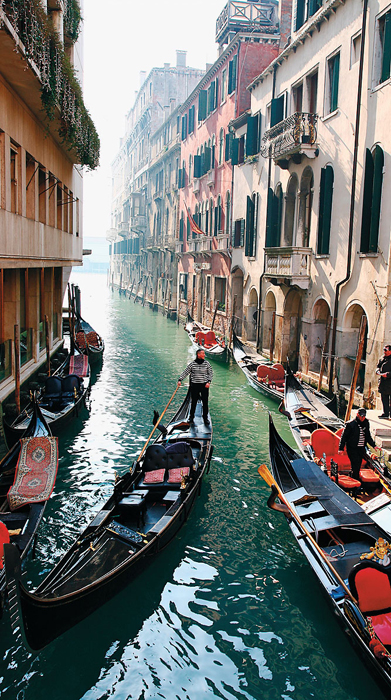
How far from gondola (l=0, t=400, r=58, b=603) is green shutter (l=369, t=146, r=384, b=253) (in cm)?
639

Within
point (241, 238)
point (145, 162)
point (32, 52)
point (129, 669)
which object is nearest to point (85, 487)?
point (129, 669)

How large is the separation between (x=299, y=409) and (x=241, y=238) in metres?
10.1

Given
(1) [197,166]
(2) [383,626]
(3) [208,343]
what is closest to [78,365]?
(3) [208,343]

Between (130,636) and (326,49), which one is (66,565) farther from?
(326,49)

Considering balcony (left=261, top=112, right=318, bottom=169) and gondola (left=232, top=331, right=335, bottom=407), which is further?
balcony (left=261, top=112, right=318, bottom=169)

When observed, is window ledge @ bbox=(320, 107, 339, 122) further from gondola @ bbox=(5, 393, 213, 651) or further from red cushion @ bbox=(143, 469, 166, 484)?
red cushion @ bbox=(143, 469, 166, 484)

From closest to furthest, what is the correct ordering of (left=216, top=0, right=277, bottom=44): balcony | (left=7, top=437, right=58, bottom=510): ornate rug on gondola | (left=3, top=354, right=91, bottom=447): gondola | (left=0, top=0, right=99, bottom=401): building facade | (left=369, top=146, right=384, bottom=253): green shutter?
(left=7, top=437, right=58, bottom=510): ornate rug on gondola
(left=0, top=0, right=99, bottom=401): building facade
(left=3, top=354, right=91, bottom=447): gondola
(left=369, top=146, right=384, bottom=253): green shutter
(left=216, top=0, right=277, bottom=44): balcony

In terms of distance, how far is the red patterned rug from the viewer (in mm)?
13351

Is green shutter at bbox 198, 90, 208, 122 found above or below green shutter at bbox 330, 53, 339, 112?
above

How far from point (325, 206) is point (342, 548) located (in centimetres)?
830

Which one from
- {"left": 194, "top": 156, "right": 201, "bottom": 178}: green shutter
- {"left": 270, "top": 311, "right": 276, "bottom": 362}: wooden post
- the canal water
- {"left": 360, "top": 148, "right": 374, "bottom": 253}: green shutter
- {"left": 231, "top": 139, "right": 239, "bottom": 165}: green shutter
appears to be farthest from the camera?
{"left": 194, "top": 156, "right": 201, "bottom": 178}: green shutter

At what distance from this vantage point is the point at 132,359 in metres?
18.0

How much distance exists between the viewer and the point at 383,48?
9906 millimetres

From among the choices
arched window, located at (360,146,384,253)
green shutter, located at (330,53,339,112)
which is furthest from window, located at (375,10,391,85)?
green shutter, located at (330,53,339,112)
